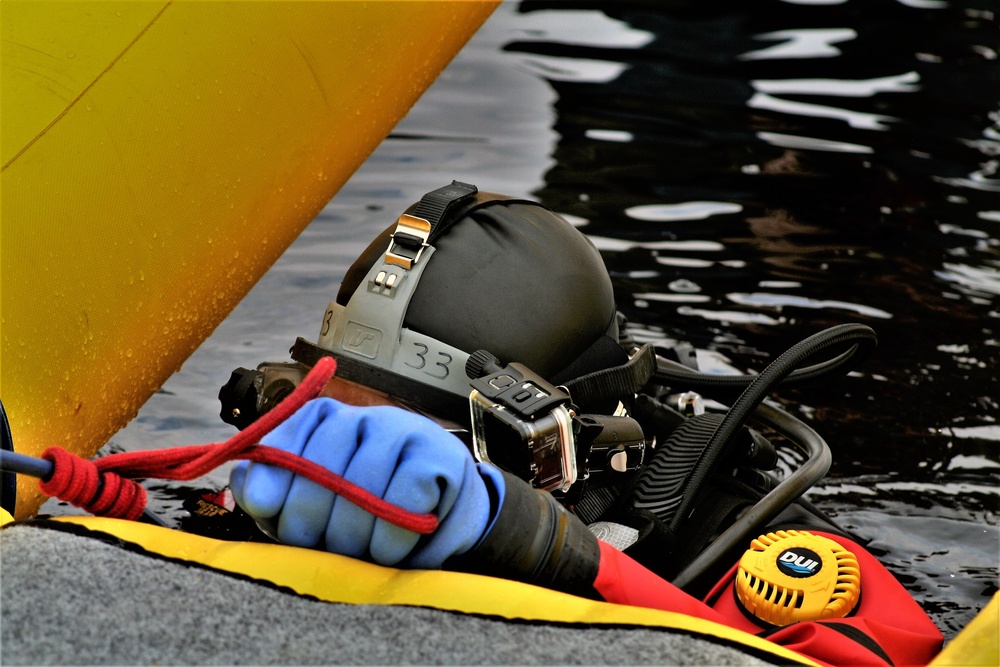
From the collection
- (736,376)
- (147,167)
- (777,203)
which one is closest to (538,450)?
(736,376)

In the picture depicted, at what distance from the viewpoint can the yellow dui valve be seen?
1.26m

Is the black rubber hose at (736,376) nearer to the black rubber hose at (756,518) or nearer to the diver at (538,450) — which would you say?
the diver at (538,450)

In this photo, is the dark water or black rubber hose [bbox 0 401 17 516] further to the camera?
the dark water

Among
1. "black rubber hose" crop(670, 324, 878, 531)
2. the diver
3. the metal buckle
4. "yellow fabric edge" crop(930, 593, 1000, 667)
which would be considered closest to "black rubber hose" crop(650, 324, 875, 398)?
the diver

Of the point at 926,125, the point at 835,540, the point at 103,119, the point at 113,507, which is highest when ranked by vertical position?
the point at 103,119

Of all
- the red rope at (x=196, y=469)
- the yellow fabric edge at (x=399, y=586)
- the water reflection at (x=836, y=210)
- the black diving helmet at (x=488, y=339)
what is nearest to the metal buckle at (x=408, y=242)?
the black diving helmet at (x=488, y=339)

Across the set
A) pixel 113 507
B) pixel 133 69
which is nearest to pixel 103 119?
pixel 133 69

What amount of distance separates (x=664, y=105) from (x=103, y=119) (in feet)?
9.61

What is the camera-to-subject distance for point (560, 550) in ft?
3.54

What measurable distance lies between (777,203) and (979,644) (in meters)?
2.49

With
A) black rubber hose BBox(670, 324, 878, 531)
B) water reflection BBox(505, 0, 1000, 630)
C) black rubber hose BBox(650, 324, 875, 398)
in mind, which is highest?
black rubber hose BBox(670, 324, 878, 531)

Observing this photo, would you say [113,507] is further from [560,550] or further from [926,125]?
[926,125]

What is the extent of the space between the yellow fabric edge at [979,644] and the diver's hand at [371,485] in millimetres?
453

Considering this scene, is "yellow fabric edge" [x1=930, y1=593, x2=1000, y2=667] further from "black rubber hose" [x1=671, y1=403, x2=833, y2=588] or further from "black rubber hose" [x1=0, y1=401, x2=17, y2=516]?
"black rubber hose" [x1=0, y1=401, x2=17, y2=516]
